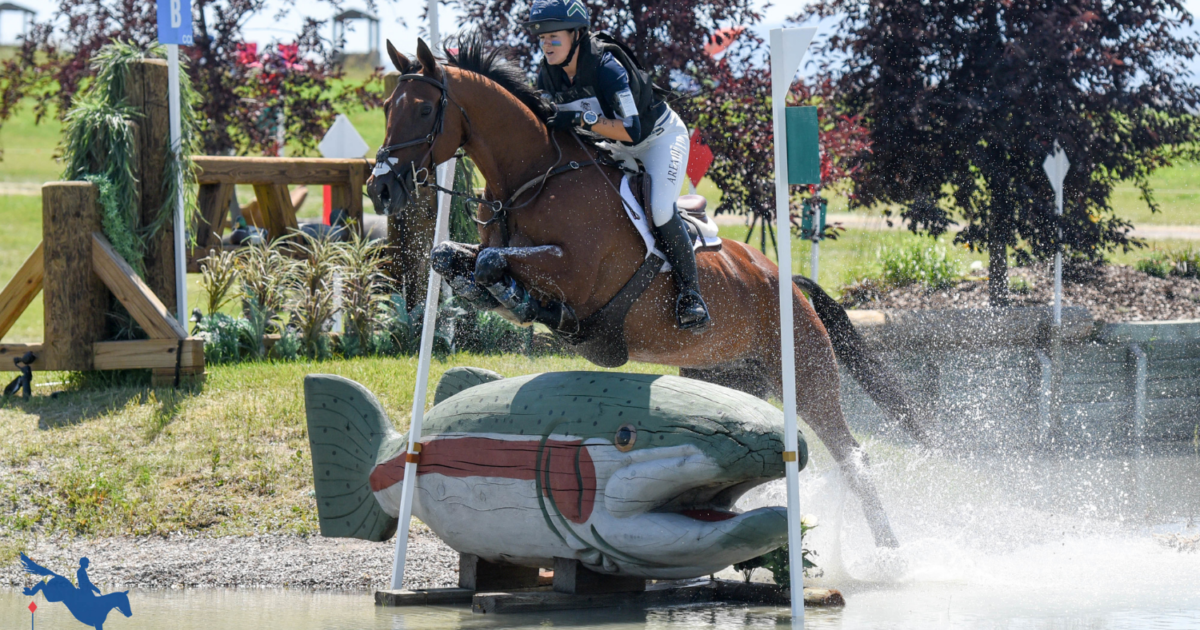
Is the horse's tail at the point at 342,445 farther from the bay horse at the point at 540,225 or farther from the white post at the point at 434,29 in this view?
the white post at the point at 434,29

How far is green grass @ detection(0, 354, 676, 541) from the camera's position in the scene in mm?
6137

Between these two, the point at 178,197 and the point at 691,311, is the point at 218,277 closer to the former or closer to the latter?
the point at 178,197

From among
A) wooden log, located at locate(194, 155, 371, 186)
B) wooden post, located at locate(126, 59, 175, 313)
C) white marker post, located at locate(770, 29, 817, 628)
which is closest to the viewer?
white marker post, located at locate(770, 29, 817, 628)

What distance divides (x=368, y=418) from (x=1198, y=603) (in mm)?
3351

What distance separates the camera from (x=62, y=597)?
3.36 metres

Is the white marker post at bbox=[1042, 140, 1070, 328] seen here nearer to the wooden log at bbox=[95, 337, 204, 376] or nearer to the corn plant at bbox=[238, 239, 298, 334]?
the corn plant at bbox=[238, 239, 298, 334]

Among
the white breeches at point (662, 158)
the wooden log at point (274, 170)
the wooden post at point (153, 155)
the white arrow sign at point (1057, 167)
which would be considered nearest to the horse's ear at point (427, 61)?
the white breeches at point (662, 158)

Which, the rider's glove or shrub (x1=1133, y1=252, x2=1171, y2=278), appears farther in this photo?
shrub (x1=1133, y1=252, x2=1171, y2=278)

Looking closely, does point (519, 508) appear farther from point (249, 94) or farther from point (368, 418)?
point (249, 94)

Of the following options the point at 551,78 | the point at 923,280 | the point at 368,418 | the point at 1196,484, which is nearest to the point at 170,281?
the point at 368,418

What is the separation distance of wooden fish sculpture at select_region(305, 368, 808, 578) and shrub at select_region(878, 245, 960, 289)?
669 centimetres

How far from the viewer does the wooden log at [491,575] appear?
482 centimetres

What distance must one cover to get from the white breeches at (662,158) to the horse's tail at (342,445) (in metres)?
1.50

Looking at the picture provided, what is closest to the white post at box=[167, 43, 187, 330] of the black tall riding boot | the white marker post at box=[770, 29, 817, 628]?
the black tall riding boot
